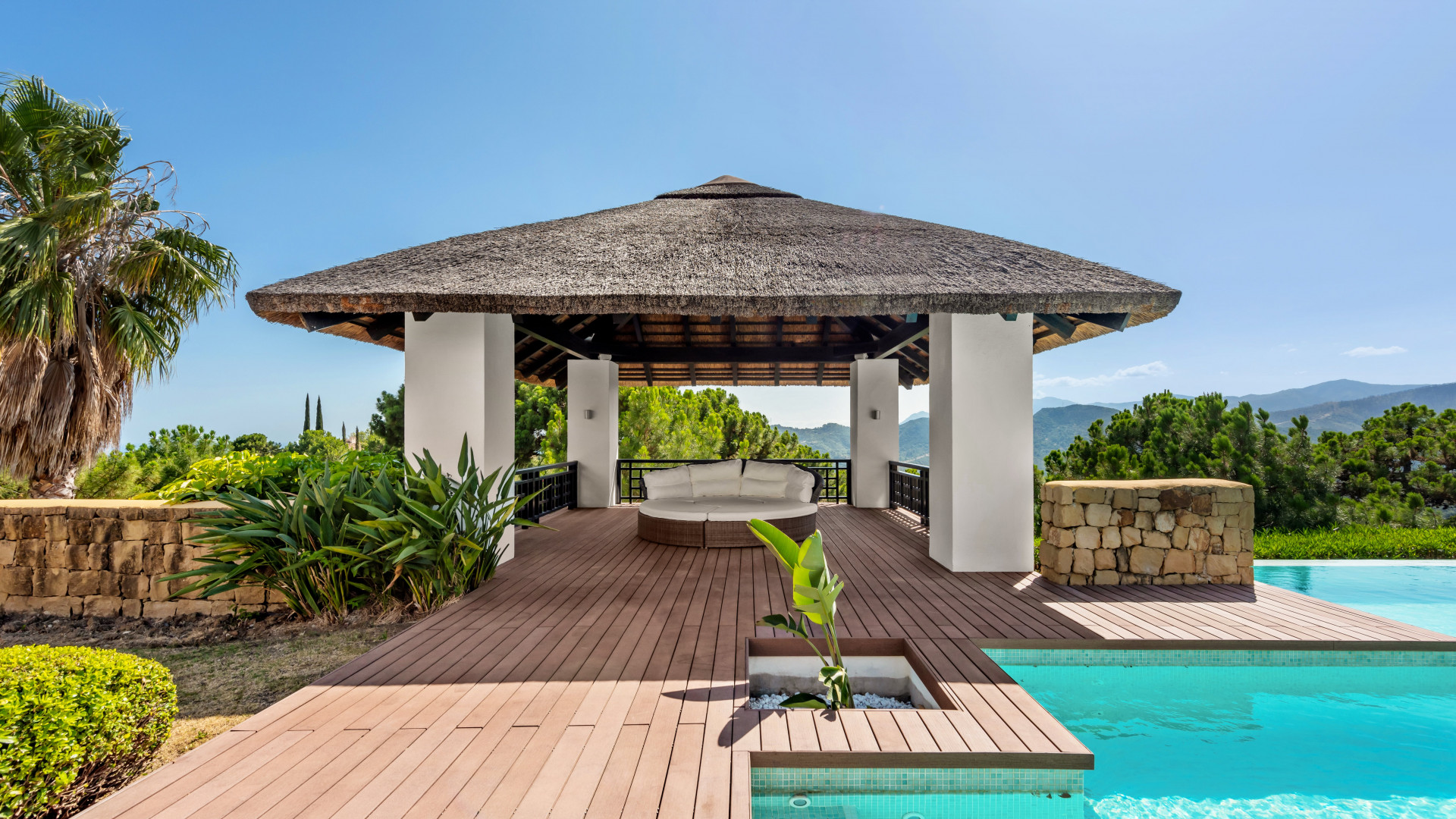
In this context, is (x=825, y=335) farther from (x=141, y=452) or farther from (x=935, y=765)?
(x=141, y=452)

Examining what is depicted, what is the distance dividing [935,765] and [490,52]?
470 inches

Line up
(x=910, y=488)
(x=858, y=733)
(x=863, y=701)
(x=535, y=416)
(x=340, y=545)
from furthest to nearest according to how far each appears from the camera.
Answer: (x=535, y=416), (x=910, y=488), (x=340, y=545), (x=863, y=701), (x=858, y=733)

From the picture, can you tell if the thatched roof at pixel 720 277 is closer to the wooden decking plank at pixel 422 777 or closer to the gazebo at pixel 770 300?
the gazebo at pixel 770 300

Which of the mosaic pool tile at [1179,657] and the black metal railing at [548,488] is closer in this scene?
the mosaic pool tile at [1179,657]

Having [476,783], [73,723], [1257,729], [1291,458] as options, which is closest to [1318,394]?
[1291,458]

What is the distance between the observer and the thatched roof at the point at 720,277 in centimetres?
455

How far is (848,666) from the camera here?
333 centimetres

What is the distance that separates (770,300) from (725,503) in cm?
321

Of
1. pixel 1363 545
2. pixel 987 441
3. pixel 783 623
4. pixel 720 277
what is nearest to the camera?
pixel 783 623

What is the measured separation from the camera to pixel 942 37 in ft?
32.3

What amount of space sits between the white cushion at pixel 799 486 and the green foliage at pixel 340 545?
4124 millimetres

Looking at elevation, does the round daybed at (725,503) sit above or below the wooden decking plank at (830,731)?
above

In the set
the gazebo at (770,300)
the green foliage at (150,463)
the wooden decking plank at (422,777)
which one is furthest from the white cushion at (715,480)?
the green foliage at (150,463)

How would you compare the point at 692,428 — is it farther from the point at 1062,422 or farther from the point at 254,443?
the point at 1062,422
